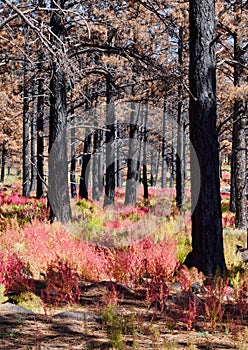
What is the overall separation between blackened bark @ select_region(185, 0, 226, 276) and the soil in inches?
55.5

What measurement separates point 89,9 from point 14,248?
633 cm

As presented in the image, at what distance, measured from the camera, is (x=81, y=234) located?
27.3 ft

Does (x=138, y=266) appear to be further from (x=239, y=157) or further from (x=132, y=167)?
(x=132, y=167)

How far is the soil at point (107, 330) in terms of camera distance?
371 cm

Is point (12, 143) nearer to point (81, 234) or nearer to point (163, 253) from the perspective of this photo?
point (81, 234)

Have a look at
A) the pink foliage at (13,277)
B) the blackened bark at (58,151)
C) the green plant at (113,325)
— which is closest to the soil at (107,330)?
the green plant at (113,325)

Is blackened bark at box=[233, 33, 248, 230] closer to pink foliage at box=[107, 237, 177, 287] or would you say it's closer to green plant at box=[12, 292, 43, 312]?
pink foliage at box=[107, 237, 177, 287]

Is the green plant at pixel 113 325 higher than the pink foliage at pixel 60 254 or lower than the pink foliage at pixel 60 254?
lower

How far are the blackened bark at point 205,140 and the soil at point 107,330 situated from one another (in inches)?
55.5

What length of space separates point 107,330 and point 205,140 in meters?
3.11

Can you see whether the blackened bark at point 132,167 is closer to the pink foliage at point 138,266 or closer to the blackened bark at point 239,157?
the blackened bark at point 239,157

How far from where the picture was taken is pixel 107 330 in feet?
13.3

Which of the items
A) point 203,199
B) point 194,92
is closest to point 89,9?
point 194,92

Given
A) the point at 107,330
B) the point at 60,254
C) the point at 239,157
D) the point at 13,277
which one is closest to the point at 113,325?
the point at 107,330
